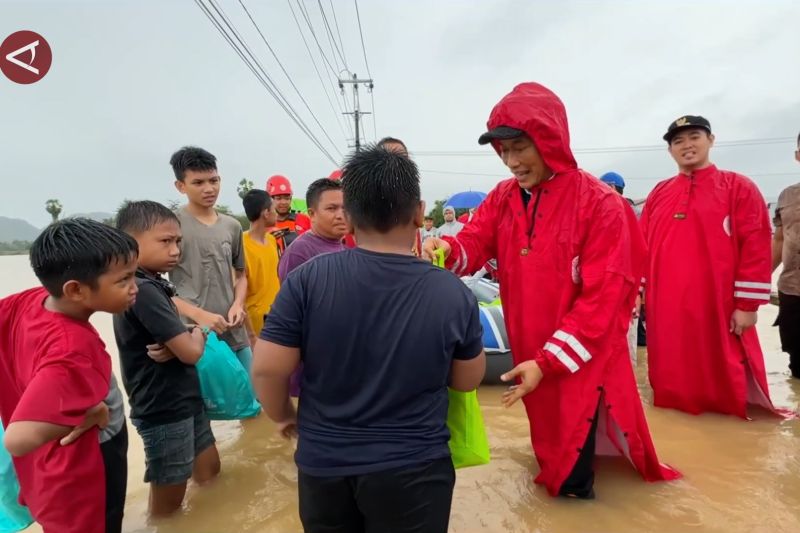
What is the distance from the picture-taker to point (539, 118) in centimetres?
214

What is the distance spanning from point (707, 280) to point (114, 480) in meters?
3.55

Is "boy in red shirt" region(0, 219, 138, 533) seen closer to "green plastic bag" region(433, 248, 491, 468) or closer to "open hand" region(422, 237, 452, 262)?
"green plastic bag" region(433, 248, 491, 468)

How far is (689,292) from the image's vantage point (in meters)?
3.39

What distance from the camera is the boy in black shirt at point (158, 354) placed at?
81.7 inches

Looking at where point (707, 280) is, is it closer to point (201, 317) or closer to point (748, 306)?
point (748, 306)

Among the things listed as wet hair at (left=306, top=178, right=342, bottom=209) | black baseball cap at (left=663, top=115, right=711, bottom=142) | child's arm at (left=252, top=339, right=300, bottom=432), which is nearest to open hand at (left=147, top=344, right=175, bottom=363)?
child's arm at (left=252, top=339, right=300, bottom=432)

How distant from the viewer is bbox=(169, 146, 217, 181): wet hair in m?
3.04

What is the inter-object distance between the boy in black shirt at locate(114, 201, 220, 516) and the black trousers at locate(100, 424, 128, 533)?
1.22 ft

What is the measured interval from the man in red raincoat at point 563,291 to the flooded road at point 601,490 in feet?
0.53

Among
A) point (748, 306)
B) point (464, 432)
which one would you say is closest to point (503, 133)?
point (464, 432)

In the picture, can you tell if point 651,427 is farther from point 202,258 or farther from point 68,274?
point 68,274

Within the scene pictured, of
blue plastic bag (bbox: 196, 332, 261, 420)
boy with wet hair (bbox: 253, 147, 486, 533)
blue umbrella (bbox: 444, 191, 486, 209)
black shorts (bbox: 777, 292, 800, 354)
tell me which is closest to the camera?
boy with wet hair (bbox: 253, 147, 486, 533)

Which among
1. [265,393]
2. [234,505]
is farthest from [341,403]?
[234,505]

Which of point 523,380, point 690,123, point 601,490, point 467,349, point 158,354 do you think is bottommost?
point 601,490
